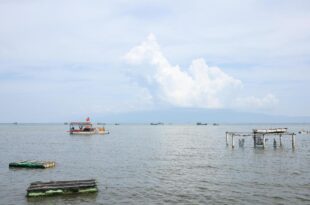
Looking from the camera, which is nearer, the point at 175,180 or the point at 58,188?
the point at 58,188

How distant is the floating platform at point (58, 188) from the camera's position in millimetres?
28062

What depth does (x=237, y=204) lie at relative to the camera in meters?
26.2

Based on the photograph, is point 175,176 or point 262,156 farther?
point 262,156

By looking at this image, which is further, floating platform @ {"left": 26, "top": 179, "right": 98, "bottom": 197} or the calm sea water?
floating platform @ {"left": 26, "top": 179, "right": 98, "bottom": 197}

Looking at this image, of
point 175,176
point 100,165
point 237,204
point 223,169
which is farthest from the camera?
point 100,165

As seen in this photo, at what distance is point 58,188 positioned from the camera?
1121 inches

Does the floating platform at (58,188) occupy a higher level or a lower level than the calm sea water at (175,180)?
higher

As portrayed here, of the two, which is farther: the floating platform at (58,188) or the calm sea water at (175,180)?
the floating platform at (58,188)

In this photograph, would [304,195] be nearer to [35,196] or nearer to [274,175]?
[274,175]

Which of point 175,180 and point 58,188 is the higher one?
point 58,188

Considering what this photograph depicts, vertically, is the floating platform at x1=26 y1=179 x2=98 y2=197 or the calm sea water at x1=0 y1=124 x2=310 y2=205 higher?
the floating platform at x1=26 y1=179 x2=98 y2=197

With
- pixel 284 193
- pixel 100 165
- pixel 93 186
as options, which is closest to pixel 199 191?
pixel 284 193

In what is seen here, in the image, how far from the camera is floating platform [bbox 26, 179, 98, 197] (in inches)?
1105

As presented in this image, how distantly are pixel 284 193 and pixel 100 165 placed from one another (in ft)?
79.0
